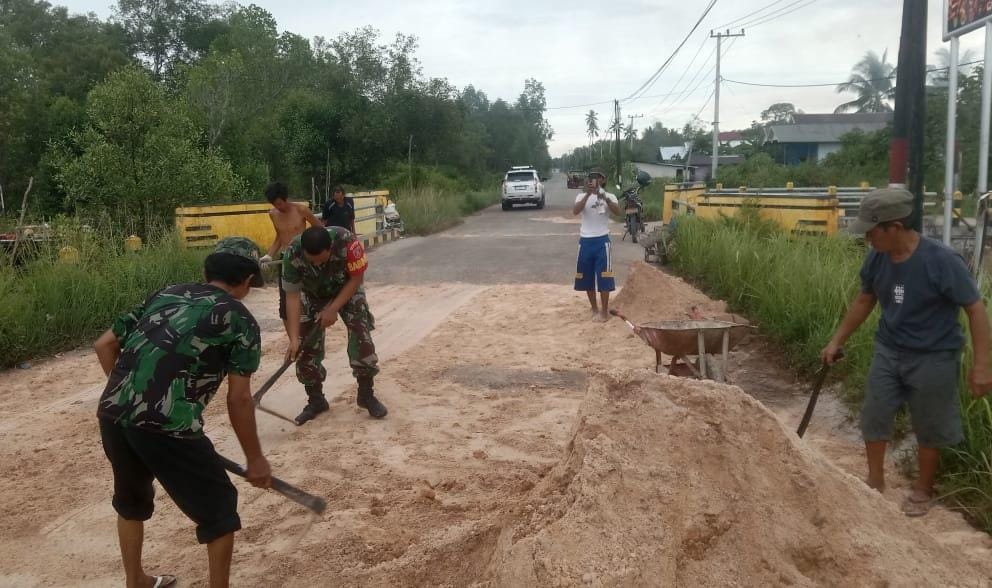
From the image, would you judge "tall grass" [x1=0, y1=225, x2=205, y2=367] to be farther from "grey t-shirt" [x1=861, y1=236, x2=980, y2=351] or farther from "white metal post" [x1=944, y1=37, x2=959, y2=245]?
"white metal post" [x1=944, y1=37, x2=959, y2=245]

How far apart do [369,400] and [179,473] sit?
8.66 ft

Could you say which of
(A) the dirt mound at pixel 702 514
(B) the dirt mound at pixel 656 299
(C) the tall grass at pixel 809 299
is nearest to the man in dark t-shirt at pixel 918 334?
(C) the tall grass at pixel 809 299

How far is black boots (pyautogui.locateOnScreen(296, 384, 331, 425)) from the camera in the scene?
5.21 metres

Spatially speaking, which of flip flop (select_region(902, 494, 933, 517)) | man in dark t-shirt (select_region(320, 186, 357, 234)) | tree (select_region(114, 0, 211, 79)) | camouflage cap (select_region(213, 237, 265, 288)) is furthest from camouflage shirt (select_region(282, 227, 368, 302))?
tree (select_region(114, 0, 211, 79))

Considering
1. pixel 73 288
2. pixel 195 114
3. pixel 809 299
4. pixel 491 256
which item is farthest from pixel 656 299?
pixel 195 114

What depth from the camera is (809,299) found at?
6.21 meters

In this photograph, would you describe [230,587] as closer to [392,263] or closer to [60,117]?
[392,263]

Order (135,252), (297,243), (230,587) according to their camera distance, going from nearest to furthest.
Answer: (230,587)
(297,243)
(135,252)

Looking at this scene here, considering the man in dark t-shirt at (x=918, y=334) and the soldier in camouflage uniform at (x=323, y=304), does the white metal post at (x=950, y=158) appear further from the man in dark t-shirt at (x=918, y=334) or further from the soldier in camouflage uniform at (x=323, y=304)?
the soldier in camouflage uniform at (x=323, y=304)

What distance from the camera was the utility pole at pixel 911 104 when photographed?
209 inches

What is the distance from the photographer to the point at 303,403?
18.5 ft

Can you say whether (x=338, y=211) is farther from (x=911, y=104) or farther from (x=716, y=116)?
(x=716, y=116)

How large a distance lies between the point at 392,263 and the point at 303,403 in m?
8.11

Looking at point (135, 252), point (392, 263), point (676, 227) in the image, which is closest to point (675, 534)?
point (135, 252)
